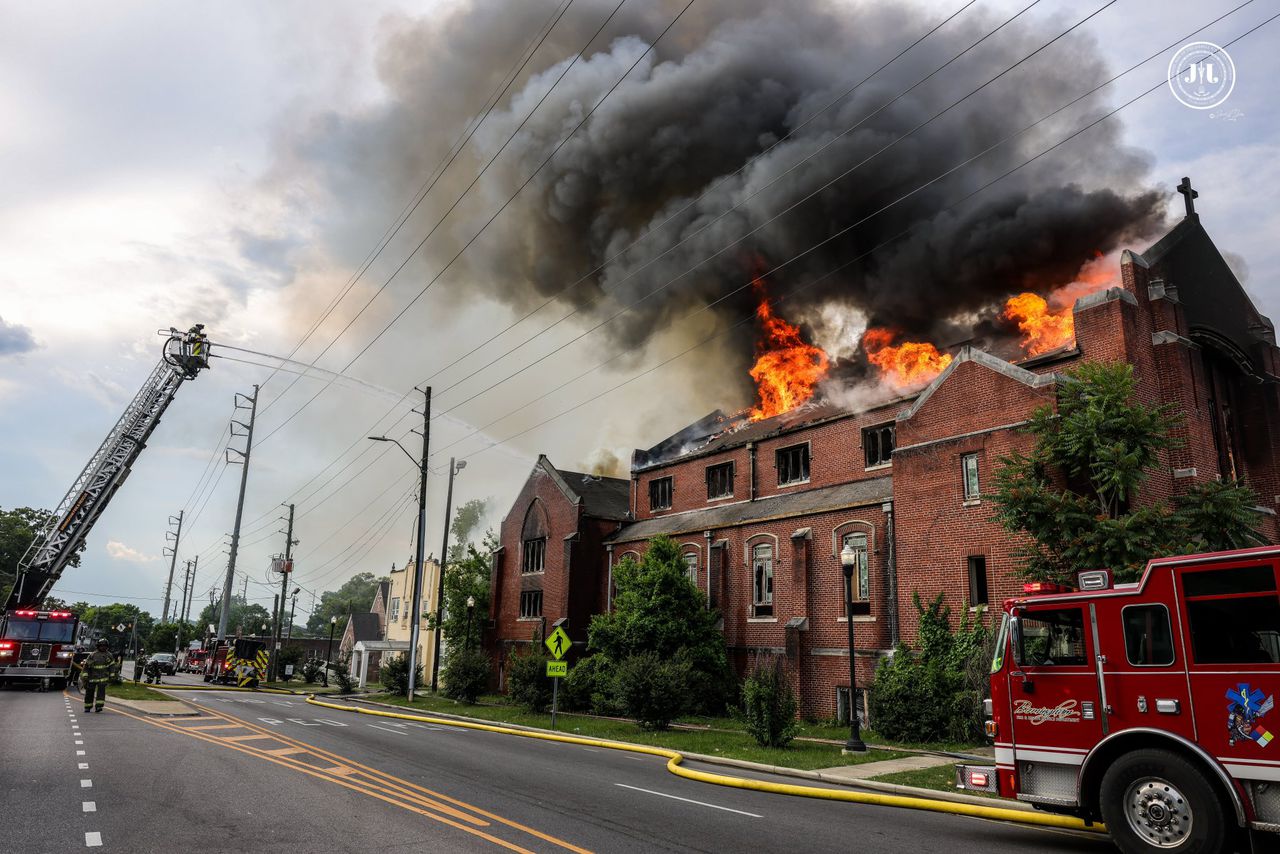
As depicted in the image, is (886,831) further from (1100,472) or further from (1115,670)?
(1100,472)

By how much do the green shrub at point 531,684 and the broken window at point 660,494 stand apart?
987 centimetres

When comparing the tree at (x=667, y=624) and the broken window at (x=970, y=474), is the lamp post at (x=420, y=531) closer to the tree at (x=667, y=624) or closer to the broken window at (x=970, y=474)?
the tree at (x=667, y=624)

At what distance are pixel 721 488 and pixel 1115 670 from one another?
26038 millimetres

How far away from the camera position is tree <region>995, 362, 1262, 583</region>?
17.7 metres

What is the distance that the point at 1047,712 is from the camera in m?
9.28

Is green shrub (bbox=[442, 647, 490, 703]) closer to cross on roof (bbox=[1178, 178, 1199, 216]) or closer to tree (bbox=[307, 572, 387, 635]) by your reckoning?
cross on roof (bbox=[1178, 178, 1199, 216])

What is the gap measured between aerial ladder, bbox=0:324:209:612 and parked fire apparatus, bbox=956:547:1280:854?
3165 cm

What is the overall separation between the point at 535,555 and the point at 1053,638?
109ft

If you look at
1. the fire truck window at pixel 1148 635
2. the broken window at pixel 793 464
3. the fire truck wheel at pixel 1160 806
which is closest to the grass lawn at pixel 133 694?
the broken window at pixel 793 464

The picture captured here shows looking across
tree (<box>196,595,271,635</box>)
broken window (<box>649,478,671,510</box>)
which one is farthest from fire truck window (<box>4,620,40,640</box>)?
tree (<box>196,595,271,635</box>)

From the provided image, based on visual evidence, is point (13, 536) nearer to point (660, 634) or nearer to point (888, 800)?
point (660, 634)

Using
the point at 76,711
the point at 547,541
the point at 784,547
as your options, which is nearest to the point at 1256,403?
the point at 784,547

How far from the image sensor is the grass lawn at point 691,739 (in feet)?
53.7

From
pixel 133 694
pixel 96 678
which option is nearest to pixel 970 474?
pixel 96 678
